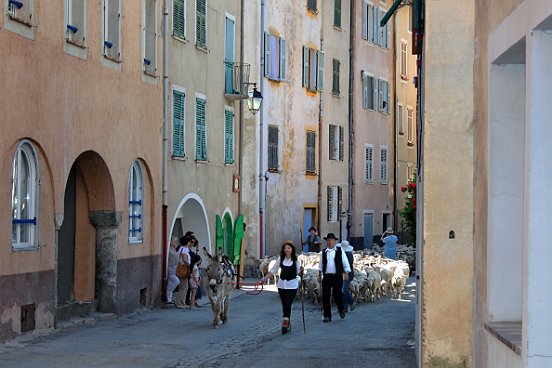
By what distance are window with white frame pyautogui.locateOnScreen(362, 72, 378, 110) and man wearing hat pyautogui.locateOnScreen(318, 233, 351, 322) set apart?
26944mm

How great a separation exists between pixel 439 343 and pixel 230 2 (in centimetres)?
2357

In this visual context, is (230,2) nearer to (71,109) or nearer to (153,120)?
(153,120)

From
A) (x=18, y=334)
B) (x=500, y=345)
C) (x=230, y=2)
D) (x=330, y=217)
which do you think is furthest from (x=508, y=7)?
(x=330, y=217)

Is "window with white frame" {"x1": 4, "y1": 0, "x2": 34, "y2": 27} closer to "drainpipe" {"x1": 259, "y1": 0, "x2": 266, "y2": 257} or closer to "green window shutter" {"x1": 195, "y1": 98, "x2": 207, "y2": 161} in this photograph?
"green window shutter" {"x1": 195, "y1": 98, "x2": 207, "y2": 161}

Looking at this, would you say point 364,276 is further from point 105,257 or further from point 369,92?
point 369,92

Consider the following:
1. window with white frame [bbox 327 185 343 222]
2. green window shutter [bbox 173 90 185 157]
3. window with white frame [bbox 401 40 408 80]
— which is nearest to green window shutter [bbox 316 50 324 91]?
window with white frame [bbox 327 185 343 222]

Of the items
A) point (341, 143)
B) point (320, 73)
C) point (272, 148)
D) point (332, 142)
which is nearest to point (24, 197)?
point (272, 148)

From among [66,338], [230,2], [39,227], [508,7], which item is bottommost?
[66,338]

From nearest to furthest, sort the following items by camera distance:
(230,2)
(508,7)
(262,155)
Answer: (508,7)
(230,2)
(262,155)

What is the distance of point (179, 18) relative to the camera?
30.1 m

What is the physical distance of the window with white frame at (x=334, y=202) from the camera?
48062 millimetres

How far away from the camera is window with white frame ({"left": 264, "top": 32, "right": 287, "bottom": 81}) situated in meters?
40.8

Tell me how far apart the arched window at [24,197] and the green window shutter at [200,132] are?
35.9ft

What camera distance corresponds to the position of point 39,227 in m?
21.2
